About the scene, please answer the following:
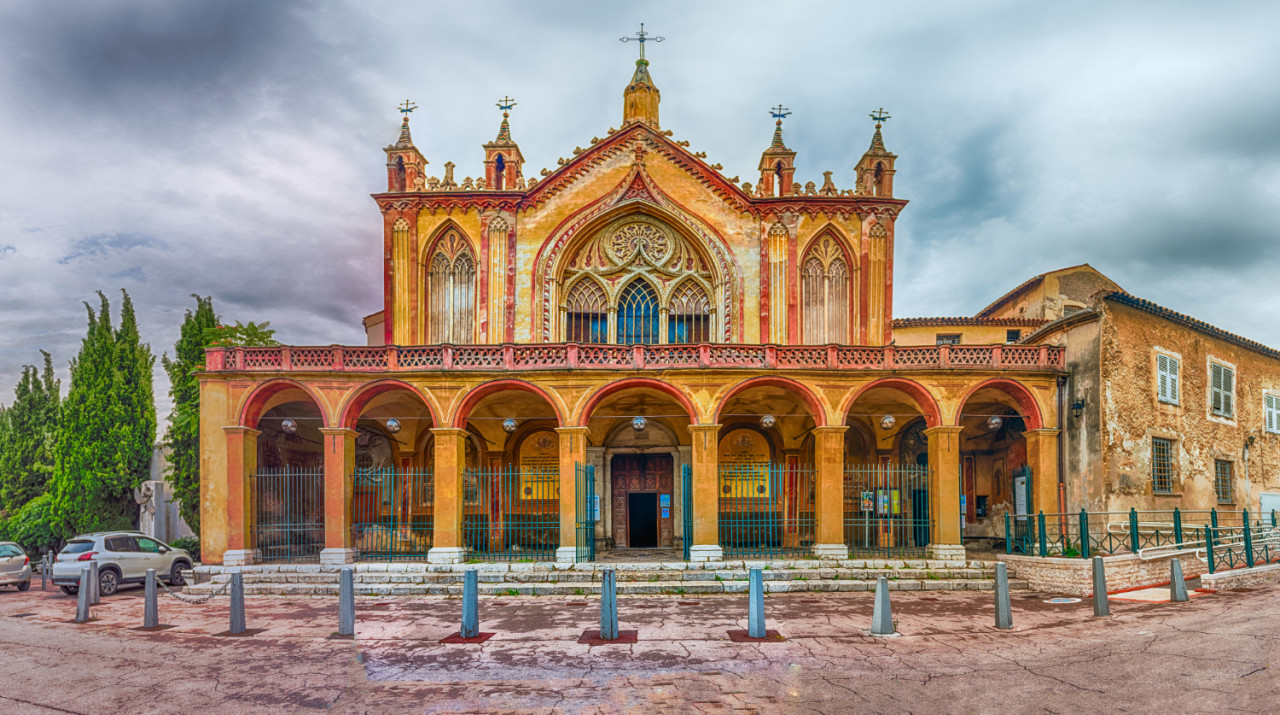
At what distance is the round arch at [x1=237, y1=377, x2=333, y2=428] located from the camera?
18875mm

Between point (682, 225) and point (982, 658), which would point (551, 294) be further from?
point (982, 658)

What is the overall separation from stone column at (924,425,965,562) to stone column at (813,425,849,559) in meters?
2.24

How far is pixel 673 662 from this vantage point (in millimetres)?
9617

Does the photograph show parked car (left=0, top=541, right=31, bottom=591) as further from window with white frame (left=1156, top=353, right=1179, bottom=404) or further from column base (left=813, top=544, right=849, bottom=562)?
window with white frame (left=1156, top=353, right=1179, bottom=404)

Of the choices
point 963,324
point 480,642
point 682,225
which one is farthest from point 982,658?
point 963,324

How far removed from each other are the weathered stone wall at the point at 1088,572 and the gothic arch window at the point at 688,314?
11.0m

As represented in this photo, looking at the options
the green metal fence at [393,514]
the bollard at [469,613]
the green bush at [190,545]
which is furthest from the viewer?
the green bush at [190,545]

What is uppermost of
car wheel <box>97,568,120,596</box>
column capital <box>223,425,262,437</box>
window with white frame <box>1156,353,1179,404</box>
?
window with white frame <box>1156,353,1179,404</box>

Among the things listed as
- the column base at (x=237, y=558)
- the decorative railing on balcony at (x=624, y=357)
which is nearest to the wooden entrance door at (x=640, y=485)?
the decorative railing on balcony at (x=624, y=357)

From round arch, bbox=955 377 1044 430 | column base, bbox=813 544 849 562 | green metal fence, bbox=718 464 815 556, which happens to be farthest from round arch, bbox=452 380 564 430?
round arch, bbox=955 377 1044 430

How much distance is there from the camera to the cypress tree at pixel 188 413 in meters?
23.2

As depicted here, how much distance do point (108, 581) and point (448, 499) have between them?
766 cm

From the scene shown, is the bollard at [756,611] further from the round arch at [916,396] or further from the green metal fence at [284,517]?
the green metal fence at [284,517]

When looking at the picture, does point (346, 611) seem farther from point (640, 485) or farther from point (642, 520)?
point (642, 520)
